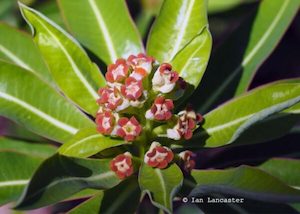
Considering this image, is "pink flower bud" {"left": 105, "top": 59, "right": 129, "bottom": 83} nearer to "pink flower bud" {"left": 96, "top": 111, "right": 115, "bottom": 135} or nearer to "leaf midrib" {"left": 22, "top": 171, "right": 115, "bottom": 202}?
"pink flower bud" {"left": 96, "top": 111, "right": 115, "bottom": 135}

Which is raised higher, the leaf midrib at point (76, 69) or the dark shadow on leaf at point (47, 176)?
the leaf midrib at point (76, 69)

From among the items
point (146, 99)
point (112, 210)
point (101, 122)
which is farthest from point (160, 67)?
point (112, 210)

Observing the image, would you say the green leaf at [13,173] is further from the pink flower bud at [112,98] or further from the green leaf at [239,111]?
the green leaf at [239,111]

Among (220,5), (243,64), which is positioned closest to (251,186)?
(243,64)

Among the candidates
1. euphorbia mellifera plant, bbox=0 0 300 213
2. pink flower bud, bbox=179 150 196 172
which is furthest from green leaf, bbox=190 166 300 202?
pink flower bud, bbox=179 150 196 172

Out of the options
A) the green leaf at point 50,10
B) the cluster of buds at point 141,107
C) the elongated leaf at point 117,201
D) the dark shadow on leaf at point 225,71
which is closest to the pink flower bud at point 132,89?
the cluster of buds at point 141,107

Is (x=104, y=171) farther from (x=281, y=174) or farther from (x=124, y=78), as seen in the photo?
(x=281, y=174)
